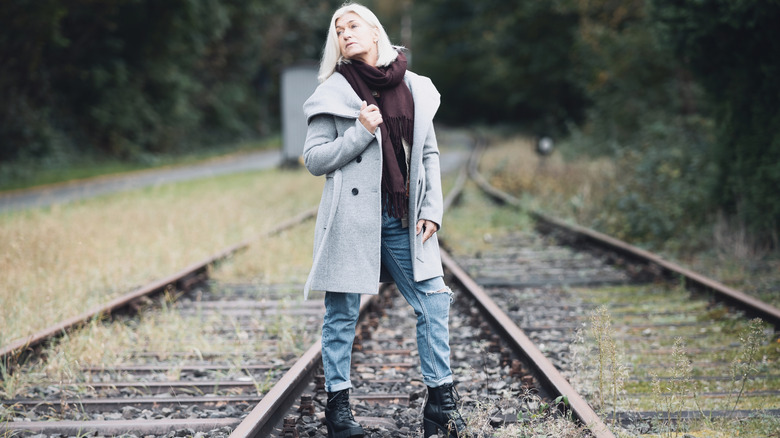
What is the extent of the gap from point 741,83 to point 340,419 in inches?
236

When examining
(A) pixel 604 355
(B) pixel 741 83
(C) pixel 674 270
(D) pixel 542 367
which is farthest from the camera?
(B) pixel 741 83

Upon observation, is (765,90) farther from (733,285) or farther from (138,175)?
(138,175)

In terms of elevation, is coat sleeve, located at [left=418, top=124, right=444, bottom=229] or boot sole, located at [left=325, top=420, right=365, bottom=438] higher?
coat sleeve, located at [left=418, top=124, right=444, bottom=229]

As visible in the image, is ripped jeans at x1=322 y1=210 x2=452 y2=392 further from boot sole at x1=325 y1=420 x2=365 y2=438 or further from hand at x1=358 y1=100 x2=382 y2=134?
hand at x1=358 y1=100 x2=382 y2=134

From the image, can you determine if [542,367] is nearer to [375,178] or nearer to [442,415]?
[442,415]

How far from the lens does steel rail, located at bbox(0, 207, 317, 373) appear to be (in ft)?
13.8

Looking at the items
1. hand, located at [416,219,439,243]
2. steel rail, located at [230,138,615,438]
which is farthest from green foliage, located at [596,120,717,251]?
hand, located at [416,219,439,243]

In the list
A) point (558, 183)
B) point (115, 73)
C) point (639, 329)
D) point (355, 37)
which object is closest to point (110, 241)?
point (639, 329)

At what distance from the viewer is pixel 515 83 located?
98.1 feet

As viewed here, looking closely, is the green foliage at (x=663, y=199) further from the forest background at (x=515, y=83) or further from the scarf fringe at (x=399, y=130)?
the scarf fringe at (x=399, y=130)

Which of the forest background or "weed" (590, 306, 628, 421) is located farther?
the forest background

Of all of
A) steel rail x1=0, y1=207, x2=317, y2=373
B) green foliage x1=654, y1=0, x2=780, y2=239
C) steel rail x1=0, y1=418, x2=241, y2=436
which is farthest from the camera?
green foliage x1=654, y1=0, x2=780, y2=239

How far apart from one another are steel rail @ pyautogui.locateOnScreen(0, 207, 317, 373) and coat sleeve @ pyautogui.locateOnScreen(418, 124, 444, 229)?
101 inches

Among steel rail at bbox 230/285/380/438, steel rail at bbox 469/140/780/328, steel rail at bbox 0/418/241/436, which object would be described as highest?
steel rail at bbox 469/140/780/328
